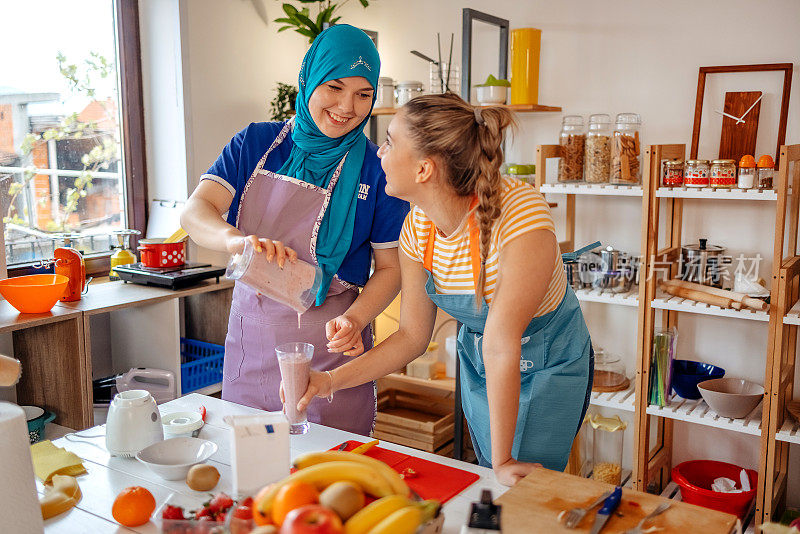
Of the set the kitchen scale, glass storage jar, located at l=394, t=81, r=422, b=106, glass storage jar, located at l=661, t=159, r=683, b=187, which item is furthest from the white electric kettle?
glass storage jar, located at l=394, t=81, r=422, b=106

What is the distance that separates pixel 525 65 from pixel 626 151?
0.58 metres

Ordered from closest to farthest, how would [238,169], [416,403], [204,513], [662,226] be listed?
[204,513]
[238,169]
[662,226]
[416,403]

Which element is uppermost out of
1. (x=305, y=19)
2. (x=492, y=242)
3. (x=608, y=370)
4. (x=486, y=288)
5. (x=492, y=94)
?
(x=305, y=19)

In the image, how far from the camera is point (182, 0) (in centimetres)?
309

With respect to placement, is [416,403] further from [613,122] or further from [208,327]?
[613,122]

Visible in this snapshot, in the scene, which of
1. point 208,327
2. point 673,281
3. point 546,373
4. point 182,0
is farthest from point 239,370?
point 182,0

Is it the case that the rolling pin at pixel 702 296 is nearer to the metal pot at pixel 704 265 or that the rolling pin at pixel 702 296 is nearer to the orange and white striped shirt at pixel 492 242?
the metal pot at pixel 704 265

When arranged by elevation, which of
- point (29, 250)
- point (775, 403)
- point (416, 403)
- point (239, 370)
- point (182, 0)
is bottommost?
point (416, 403)

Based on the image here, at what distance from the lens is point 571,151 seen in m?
2.92

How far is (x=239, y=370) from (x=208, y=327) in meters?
1.39

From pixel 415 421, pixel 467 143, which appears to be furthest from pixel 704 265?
pixel 467 143

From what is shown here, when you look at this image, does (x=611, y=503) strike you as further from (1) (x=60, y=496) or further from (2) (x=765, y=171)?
(2) (x=765, y=171)

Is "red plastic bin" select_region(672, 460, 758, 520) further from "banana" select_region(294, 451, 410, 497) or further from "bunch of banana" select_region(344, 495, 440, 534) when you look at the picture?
"bunch of banana" select_region(344, 495, 440, 534)

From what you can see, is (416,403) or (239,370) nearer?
(239,370)
